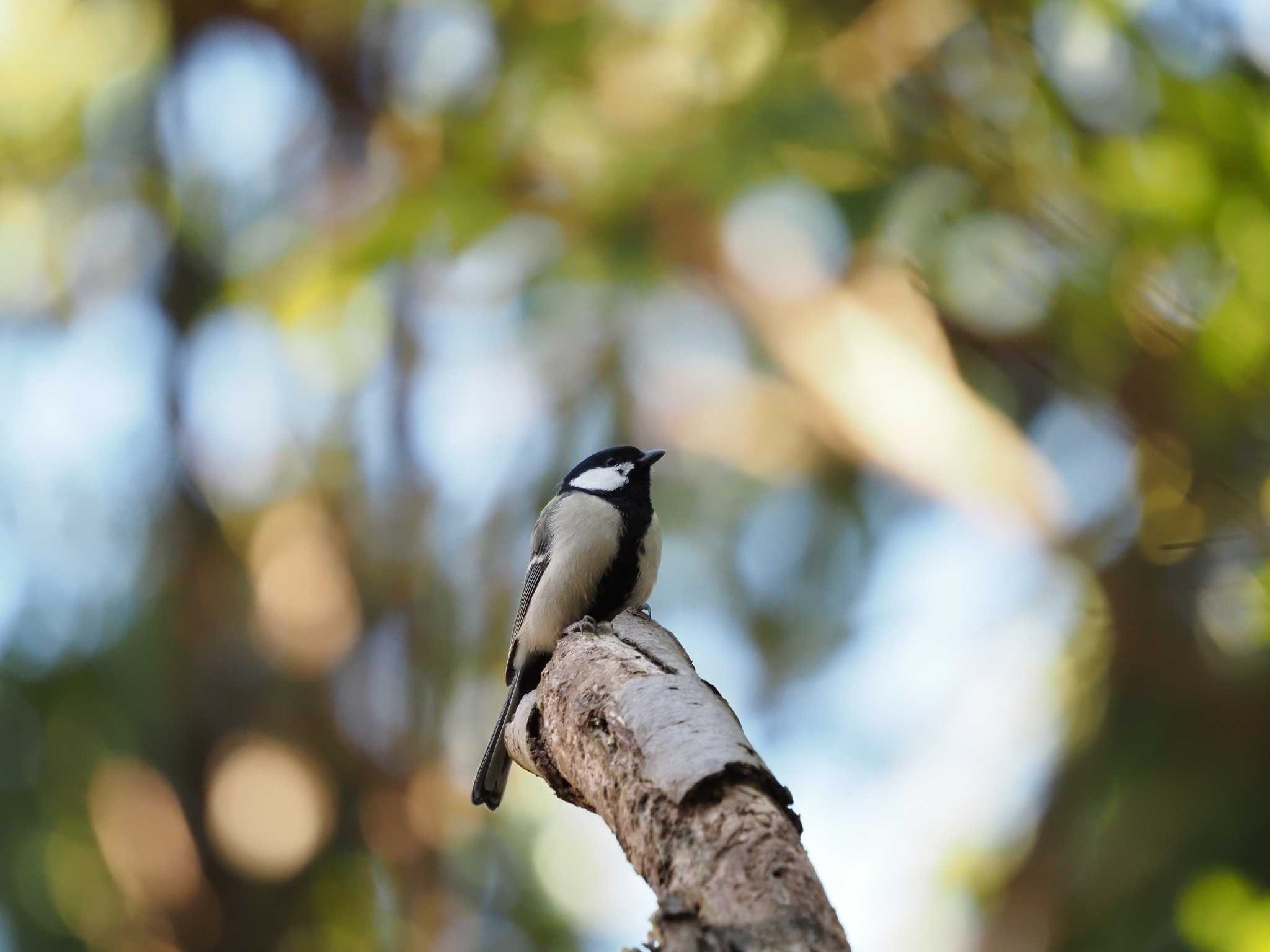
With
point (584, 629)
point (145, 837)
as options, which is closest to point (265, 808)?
point (145, 837)

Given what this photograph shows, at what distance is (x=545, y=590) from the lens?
3.49 meters

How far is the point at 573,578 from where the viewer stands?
347 centimetres

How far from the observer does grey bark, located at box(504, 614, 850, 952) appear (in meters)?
1.21

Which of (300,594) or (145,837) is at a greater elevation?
(300,594)

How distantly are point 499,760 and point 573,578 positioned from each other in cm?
59

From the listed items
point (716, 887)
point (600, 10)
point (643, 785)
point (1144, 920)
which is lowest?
point (716, 887)

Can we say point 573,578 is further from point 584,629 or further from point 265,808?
point 265,808

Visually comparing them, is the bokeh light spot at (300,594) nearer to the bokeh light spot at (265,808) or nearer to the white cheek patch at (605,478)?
the bokeh light spot at (265,808)

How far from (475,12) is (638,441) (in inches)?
85.9

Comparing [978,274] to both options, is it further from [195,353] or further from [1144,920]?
[195,353]

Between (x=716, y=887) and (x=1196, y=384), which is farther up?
(x=1196, y=384)

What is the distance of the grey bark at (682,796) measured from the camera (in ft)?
3.97

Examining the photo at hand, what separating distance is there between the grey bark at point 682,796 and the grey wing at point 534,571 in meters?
1.37

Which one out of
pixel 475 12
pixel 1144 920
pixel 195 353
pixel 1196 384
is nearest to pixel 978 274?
pixel 1196 384
